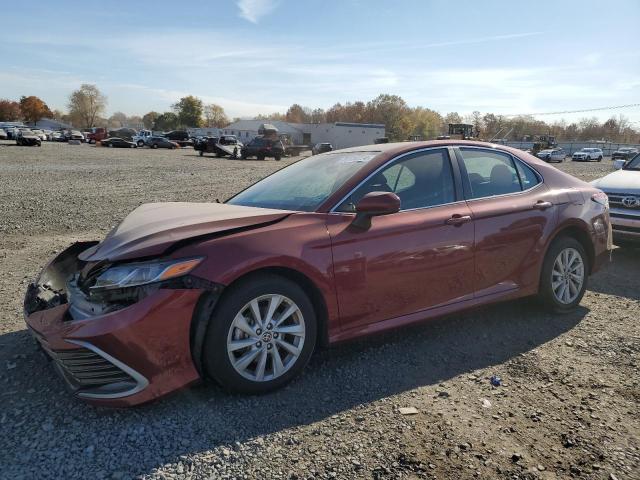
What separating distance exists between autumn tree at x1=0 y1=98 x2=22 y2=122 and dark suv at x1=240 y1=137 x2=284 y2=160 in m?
124

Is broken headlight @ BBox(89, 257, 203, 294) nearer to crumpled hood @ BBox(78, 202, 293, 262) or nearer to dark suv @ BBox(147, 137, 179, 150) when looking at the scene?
crumpled hood @ BBox(78, 202, 293, 262)

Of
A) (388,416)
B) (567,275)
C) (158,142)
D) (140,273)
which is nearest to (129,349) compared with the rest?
(140,273)

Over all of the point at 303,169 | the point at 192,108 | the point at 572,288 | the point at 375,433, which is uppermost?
the point at 192,108

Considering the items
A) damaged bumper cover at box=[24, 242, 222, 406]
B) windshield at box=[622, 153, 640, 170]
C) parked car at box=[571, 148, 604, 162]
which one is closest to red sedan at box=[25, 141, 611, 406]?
damaged bumper cover at box=[24, 242, 222, 406]

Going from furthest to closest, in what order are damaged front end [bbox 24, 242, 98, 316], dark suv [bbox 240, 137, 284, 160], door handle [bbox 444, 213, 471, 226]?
dark suv [bbox 240, 137, 284, 160] → door handle [bbox 444, 213, 471, 226] → damaged front end [bbox 24, 242, 98, 316]

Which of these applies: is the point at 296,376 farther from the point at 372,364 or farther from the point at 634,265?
the point at 634,265

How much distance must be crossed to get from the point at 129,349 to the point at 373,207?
178 centimetres

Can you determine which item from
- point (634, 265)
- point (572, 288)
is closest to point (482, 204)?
point (572, 288)

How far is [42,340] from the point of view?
2.88 metres

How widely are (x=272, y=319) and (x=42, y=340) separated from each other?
1.37m

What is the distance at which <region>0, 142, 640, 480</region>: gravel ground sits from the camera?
2.49m

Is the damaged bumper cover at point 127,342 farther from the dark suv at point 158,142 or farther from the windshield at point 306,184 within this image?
the dark suv at point 158,142

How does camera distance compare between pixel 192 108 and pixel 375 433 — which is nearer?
pixel 375 433

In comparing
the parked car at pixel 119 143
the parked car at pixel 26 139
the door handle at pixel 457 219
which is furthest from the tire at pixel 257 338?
the parked car at pixel 119 143
